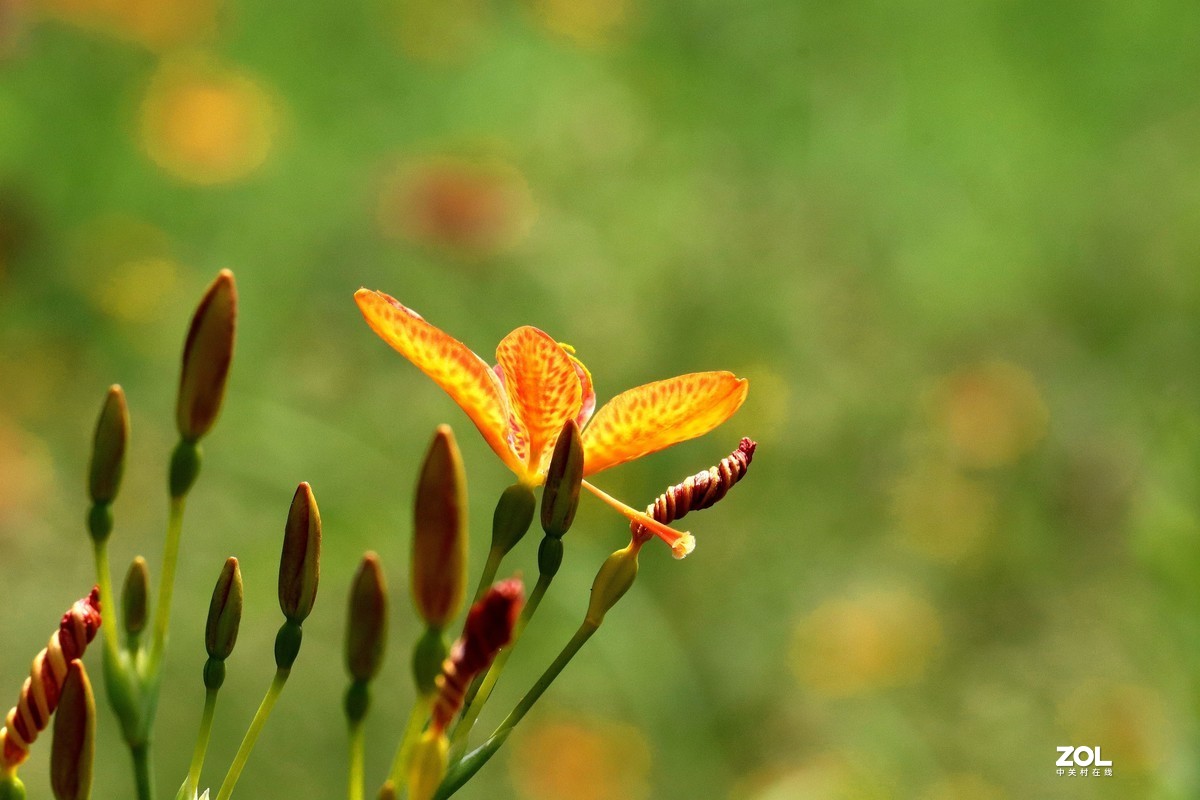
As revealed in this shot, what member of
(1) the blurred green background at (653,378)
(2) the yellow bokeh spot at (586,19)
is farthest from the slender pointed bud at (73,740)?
(2) the yellow bokeh spot at (586,19)

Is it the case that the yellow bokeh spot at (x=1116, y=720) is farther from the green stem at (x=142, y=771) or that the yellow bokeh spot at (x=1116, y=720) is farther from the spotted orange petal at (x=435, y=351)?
the green stem at (x=142, y=771)

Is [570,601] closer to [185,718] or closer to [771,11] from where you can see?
[185,718]

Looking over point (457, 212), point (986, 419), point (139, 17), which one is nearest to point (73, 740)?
point (457, 212)

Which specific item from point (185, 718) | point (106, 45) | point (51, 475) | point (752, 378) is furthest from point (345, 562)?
point (106, 45)

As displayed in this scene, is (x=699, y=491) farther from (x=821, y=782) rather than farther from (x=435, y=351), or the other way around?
(x=821, y=782)

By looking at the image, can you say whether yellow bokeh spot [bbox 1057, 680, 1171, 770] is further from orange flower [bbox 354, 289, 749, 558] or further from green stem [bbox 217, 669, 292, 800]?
green stem [bbox 217, 669, 292, 800]
